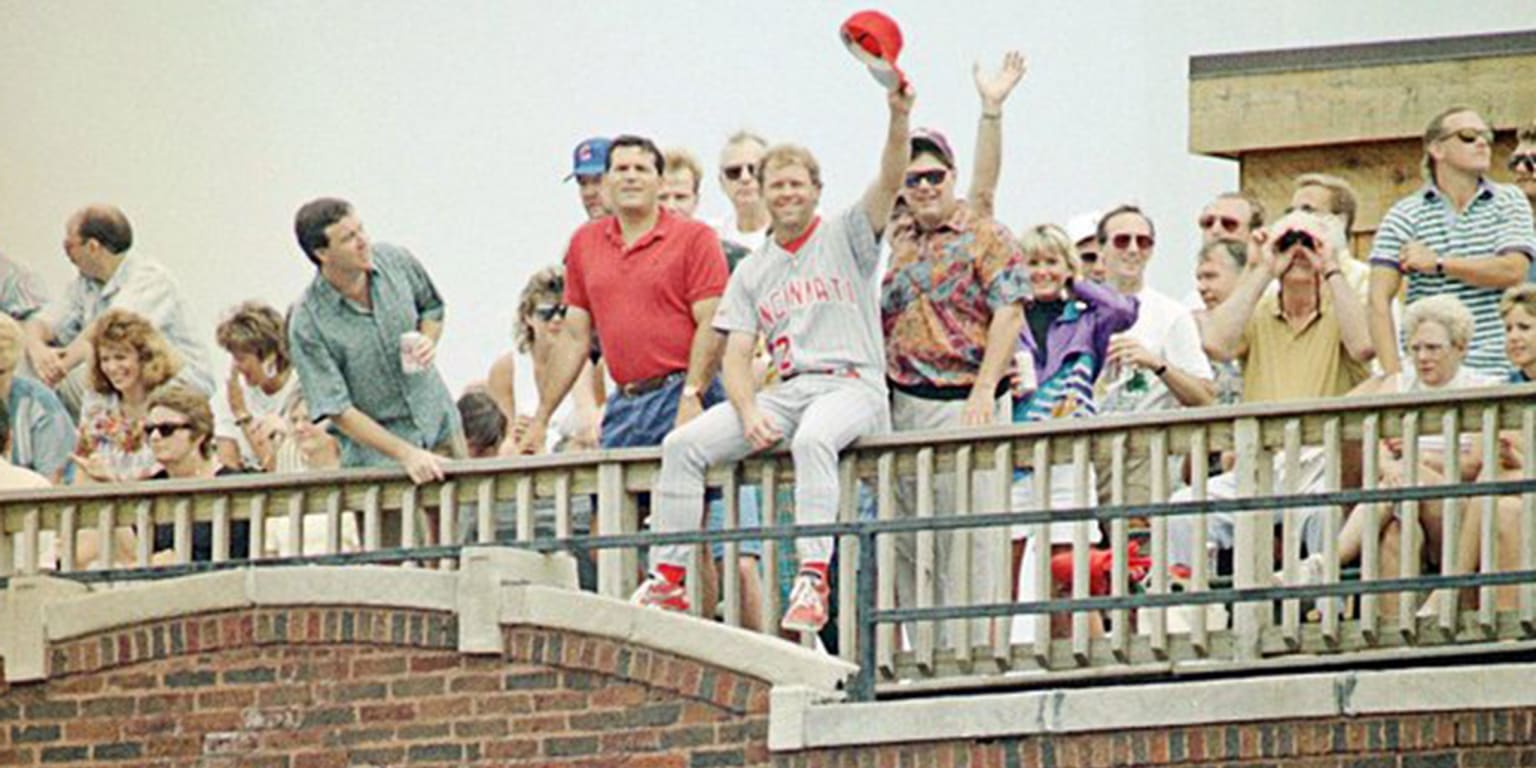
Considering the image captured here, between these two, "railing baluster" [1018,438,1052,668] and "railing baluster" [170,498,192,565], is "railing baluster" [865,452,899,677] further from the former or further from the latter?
"railing baluster" [170,498,192,565]

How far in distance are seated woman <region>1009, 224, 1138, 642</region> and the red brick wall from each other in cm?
149

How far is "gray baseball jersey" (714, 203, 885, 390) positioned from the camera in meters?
16.9

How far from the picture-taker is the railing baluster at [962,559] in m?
16.8

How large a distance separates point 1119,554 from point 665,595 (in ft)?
5.47

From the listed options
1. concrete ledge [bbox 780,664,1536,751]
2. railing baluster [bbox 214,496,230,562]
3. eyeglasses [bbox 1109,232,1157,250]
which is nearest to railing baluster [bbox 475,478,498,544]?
railing baluster [bbox 214,496,230,562]

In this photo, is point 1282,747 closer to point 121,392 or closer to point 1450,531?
point 1450,531

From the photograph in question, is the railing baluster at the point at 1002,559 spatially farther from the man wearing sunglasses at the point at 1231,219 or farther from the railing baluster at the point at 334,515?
the railing baluster at the point at 334,515

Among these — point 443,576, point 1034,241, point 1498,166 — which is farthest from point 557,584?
point 1498,166

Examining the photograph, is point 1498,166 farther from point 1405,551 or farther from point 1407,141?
point 1405,551

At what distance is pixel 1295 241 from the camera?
1741 cm

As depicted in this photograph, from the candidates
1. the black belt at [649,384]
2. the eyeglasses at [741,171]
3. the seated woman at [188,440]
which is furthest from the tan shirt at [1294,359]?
the seated woman at [188,440]

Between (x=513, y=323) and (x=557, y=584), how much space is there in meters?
2.62

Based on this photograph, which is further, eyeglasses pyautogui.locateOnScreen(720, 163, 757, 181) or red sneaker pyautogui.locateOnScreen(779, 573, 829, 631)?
eyeglasses pyautogui.locateOnScreen(720, 163, 757, 181)

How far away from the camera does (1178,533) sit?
17.1 meters
